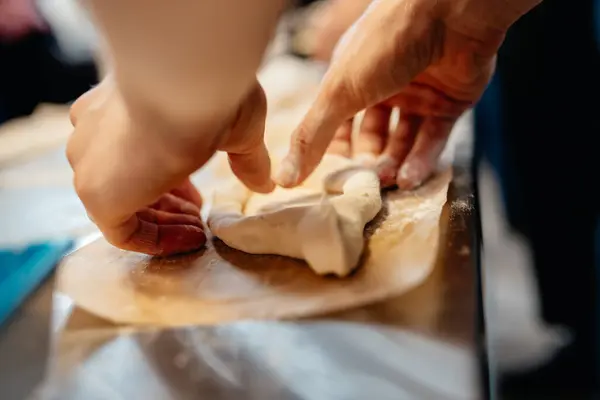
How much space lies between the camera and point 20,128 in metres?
1.10

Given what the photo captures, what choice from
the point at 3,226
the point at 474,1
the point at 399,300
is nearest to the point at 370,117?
the point at 474,1

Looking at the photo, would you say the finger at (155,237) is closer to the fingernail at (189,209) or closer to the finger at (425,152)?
the fingernail at (189,209)

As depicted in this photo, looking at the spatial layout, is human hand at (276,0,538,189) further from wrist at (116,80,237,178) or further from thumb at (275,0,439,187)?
wrist at (116,80,237,178)

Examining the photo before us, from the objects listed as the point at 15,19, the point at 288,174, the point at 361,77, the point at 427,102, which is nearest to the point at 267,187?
the point at 288,174

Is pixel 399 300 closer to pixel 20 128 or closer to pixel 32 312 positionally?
pixel 32 312

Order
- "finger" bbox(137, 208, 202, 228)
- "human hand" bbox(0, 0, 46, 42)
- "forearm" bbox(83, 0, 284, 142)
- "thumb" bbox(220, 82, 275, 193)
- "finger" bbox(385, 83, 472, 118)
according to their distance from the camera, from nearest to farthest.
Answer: "forearm" bbox(83, 0, 284, 142)
"thumb" bbox(220, 82, 275, 193)
"finger" bbox(137, 208, 202, 228)
"finger" bbox(385, 83, 472, 118)
"human hand" bbox(0, 0, 46, 42)

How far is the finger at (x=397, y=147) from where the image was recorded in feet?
2.15

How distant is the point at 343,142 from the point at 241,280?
0.87 ft

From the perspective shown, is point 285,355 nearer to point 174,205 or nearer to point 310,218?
point 310,218

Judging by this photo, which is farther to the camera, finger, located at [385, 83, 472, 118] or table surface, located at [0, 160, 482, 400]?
finger, located at [385, 83, 472, 118]

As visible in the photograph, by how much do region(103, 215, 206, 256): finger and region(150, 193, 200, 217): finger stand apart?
0.04 m

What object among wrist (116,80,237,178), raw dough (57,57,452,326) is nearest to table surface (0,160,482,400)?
raw dough (57,57,452,326)

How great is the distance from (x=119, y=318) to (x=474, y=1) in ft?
1.37

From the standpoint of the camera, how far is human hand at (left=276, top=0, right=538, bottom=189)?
0.59 metres
